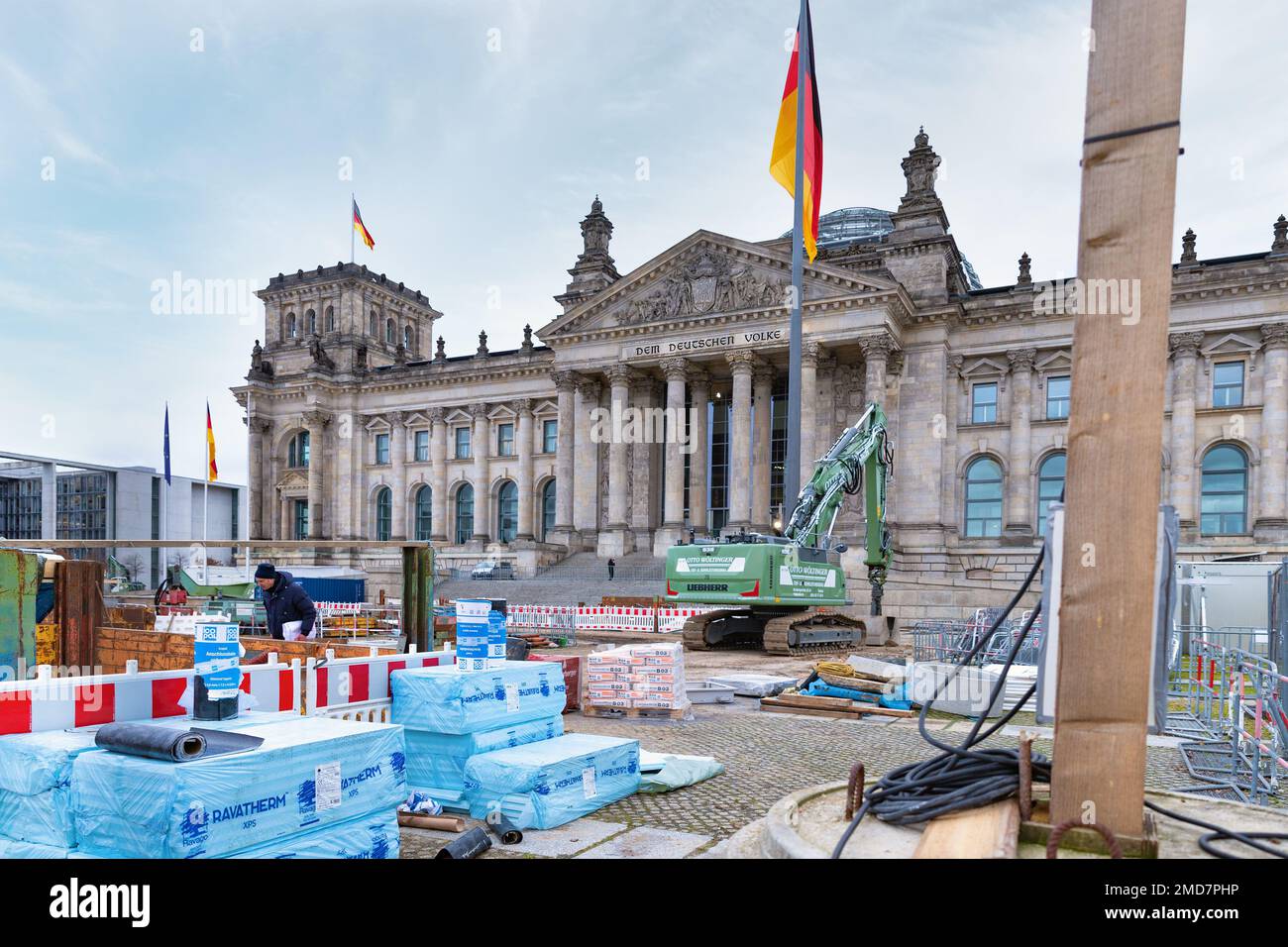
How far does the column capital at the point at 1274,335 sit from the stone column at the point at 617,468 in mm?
29003

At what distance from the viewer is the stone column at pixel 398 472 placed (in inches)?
2368

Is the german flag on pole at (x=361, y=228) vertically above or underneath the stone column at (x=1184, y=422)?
above

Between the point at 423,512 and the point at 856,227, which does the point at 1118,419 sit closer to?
the point at 423,512

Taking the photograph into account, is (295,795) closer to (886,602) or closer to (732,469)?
(886,602)

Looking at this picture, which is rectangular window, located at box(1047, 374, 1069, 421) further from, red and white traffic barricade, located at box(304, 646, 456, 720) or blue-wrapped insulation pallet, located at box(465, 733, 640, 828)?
red and white traffic barricade, located at box(304, 646, 456, 720)

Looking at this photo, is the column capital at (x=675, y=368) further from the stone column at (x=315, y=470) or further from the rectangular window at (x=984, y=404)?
the stone column at (x=315, y=470)

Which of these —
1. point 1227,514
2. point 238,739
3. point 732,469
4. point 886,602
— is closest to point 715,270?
point 732,469

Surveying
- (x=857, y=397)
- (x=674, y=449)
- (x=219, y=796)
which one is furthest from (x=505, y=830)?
(x=857, y=397)

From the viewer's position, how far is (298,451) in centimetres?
6425

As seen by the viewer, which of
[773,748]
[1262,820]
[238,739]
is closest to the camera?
[1262,820]

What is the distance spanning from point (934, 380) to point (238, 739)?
42.3 meters

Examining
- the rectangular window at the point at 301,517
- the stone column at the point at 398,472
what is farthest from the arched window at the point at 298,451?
the stone column at the point at 398,472

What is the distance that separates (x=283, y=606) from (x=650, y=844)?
6.82m
